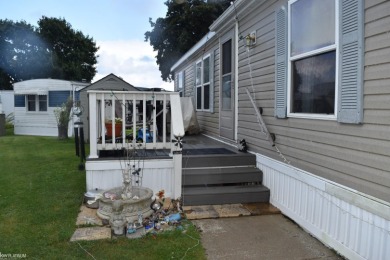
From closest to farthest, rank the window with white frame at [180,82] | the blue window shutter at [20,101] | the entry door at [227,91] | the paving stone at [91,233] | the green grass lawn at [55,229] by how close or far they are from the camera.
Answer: the green grass lawn at [55,229]
the paving stone at [91,233]
the entry door at [227,91]
the window with white frame at [180,82]
the blue window shutter at [20,101]

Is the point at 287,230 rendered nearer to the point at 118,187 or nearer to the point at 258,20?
the point at 118,187

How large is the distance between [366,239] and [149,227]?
2.04 metres

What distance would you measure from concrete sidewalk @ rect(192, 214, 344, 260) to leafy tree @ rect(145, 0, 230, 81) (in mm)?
16973

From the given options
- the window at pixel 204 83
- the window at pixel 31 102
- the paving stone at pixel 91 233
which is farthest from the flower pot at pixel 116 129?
the window at pixel 31 102

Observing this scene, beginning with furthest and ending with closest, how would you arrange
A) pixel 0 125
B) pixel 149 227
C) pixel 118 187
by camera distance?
pixel 0 125 → pixel 118 187 → pixel 149 227

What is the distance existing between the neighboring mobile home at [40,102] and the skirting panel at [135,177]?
10501 millimetres

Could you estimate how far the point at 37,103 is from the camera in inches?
579

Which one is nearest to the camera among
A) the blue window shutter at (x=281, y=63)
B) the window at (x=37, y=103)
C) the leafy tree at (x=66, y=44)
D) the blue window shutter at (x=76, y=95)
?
the blue window shutter at (x=281, y=63)

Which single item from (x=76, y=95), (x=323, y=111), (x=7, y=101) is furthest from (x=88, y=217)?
(x=7, y=101)

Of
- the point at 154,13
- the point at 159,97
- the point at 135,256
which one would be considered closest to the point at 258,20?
the point at 159,97

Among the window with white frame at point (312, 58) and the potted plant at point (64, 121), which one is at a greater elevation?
the window with white frame at point (312, 58)

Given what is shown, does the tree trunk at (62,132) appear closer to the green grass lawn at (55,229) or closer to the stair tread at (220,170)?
the green grass lawn at (55,229)

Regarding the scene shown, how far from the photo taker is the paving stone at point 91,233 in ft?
10.3

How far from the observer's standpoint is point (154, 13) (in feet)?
71.8
